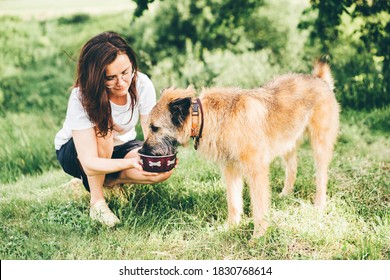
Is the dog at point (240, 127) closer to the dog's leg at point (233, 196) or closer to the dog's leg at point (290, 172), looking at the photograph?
the dog's leg at point (233, 196)

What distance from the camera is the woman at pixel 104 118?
13.0 ft

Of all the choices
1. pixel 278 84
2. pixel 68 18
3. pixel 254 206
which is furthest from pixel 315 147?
pixel 68 18

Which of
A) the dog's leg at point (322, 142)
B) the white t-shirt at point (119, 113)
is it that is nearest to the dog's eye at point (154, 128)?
the white t-shirt at point (119, 113)

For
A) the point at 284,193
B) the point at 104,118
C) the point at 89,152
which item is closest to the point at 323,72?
the point at 284,193

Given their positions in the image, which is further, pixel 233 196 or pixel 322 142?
pixel 322 142

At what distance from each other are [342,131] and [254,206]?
286 centimetres

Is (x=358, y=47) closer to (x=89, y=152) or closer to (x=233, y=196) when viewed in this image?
(x=233, y=196)

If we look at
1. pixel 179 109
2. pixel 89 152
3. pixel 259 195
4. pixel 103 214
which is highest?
pixel 179 109

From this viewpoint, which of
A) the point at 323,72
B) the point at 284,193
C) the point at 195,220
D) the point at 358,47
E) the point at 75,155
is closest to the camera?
the point at 195,220

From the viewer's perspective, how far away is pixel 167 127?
3930mm

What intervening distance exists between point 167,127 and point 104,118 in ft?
2.12

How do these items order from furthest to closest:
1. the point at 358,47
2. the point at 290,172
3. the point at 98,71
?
the point at 358,47, the point at 290,172, the point at 98,71

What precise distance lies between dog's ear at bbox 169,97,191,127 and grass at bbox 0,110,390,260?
102cm

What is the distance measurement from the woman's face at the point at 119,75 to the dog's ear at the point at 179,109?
0.52 metres
